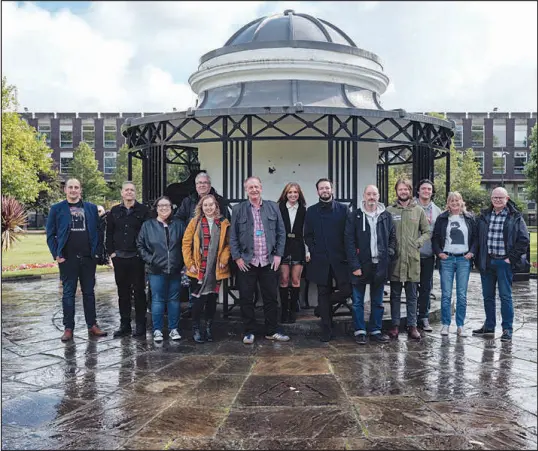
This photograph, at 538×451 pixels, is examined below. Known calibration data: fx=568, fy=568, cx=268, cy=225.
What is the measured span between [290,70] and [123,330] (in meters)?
4.47

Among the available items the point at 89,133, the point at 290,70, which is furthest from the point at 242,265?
the point at 89,133

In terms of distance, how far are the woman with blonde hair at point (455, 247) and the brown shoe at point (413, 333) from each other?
1.49ft

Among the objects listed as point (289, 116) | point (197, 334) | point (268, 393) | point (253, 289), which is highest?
point (289, 116)

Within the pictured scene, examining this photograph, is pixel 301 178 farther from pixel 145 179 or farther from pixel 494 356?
pixel 494 356

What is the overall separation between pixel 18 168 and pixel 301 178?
19.9m

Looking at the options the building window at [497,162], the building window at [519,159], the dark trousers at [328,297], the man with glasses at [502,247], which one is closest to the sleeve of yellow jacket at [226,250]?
the dark trousers at [328,297]

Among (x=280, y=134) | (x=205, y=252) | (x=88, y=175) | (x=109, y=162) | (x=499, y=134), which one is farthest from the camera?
(x=109, y=162)

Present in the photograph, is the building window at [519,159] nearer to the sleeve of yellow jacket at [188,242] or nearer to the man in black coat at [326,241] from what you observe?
the man in black coat at [326,241]

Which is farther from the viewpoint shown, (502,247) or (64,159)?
(64,159)

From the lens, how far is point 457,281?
23.6ft

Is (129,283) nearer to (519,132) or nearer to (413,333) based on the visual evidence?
(413,333)

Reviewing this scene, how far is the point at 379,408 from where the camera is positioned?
4570mm

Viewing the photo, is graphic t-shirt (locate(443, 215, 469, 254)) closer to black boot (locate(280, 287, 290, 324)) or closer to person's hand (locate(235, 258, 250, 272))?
black boot (locate(280, 287, 290, 324))

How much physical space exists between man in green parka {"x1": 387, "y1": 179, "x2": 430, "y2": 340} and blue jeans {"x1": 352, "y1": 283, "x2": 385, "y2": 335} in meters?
0.20
